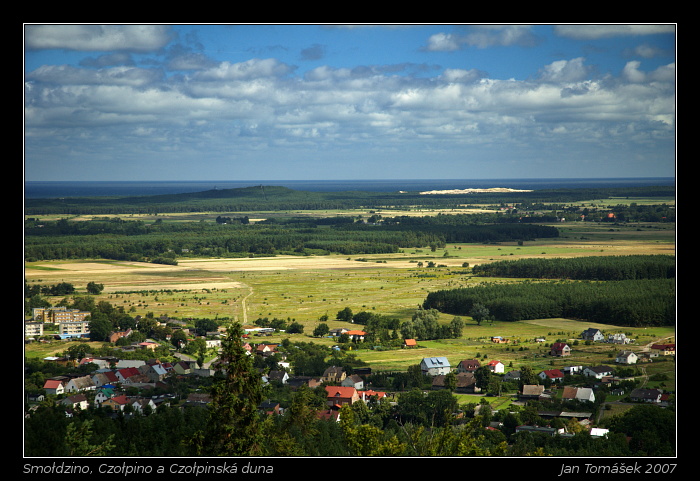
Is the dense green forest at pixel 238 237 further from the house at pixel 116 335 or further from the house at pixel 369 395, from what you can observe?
the house at pixel 369 395

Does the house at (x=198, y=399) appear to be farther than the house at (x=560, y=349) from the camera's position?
No

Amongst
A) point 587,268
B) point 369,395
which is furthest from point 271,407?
point 587,268

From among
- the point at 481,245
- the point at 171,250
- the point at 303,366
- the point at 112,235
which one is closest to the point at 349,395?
the point at 303,366

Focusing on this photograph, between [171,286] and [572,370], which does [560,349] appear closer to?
[572,370]

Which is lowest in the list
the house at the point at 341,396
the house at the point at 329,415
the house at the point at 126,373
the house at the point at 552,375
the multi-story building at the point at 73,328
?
the house at the point at 329,415

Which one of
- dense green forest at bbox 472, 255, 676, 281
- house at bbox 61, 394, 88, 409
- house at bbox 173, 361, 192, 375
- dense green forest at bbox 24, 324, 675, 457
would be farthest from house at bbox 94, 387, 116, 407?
dense green forest at bbox 472, 255, 676, 281

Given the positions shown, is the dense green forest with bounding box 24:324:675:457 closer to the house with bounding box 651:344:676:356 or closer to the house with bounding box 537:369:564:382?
the house with bounding box 537:369:564:382

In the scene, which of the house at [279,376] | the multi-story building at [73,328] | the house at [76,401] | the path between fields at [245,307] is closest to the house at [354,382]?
the house at [279,376]
